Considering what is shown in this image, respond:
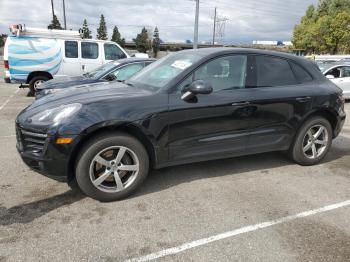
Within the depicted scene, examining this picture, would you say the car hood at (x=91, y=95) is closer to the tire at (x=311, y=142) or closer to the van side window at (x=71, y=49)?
the tire at (x=311, y=142)

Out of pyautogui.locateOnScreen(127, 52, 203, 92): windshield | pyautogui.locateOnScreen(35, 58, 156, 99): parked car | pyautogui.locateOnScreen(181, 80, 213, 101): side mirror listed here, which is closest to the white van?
pyautogui.locateOnScreen(35, 58, 156, 99): parked car

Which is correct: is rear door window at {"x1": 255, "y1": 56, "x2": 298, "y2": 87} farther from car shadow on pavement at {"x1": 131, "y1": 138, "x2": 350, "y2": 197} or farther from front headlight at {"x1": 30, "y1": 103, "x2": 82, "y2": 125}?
front headlight at {"x1": 30, "y1": 103, "x2": 82, "y2": 125}

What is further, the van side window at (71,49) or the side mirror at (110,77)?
the van side window at (71,49)

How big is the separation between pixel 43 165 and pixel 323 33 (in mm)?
42419

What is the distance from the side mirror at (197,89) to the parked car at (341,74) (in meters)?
9.30

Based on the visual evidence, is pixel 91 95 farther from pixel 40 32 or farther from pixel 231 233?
pixel 40 32

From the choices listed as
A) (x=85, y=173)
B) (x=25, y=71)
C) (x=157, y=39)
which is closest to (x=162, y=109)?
(x=85, y=173)

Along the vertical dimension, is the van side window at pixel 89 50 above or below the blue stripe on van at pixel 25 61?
above

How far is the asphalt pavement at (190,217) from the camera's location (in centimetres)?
264

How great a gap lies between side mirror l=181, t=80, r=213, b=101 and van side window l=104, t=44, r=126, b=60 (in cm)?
878

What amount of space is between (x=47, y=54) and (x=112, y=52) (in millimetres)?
2285

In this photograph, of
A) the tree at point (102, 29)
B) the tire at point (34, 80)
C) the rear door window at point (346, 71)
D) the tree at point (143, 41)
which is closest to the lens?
the tire at point (34, 80)

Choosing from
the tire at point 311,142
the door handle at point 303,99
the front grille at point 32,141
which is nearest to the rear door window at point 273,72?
the door handle at point 303,99

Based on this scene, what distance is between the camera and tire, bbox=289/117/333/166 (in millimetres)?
4504
